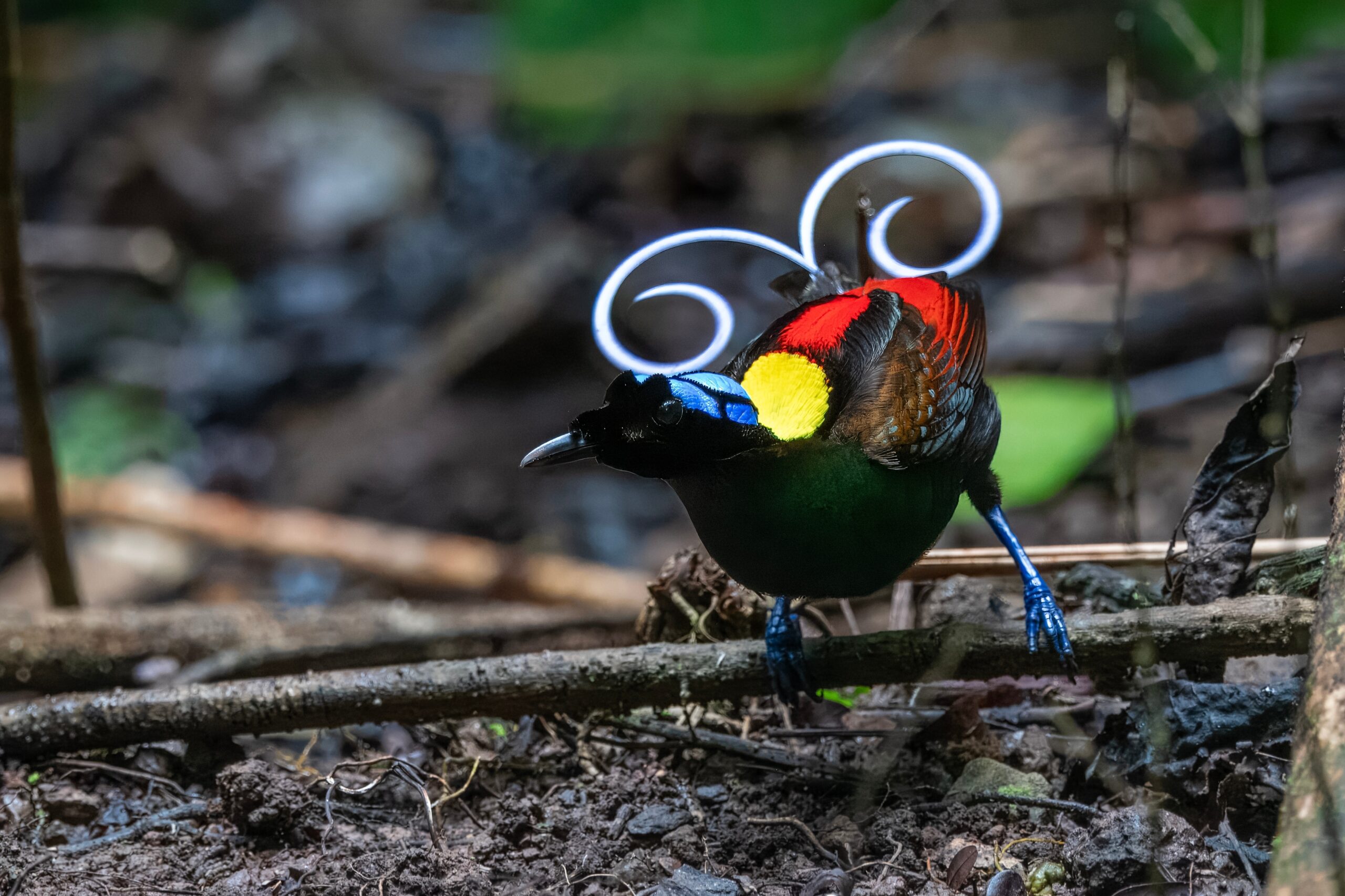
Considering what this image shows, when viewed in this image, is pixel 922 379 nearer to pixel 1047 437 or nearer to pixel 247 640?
pixel 1047 437

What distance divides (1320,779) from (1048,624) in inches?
42.6

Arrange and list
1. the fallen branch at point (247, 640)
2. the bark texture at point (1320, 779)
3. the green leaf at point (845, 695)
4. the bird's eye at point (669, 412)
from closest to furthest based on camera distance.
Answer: the bark texture at point (1320, 779) < the bird's eye at point (669, 412) < the green leaf at point (845, 695) < the fallen branch at point (247, 640)

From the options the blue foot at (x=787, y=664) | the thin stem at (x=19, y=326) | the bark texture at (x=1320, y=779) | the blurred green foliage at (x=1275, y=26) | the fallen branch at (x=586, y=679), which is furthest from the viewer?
the blurred green foliage at (x=1275, y=26)

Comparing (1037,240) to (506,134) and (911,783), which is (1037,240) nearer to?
(506,134)

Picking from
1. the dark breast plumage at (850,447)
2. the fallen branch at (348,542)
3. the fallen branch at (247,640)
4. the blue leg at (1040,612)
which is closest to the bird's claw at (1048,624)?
the blue leg at (1040,612)

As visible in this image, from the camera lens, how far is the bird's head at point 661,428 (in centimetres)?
206

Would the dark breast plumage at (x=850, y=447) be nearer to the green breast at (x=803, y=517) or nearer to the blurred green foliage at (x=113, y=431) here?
the green breast at (x=803, y=517)

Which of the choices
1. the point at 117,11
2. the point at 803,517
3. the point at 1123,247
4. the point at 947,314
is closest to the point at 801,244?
the point at 947,314

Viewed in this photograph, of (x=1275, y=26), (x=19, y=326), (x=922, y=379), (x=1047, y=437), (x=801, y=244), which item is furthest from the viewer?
(x=1275, y=26)

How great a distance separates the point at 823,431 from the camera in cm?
233

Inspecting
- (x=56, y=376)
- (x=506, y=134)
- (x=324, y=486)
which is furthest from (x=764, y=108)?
(x=56, y=376)

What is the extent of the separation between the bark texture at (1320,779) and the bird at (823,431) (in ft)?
2.75

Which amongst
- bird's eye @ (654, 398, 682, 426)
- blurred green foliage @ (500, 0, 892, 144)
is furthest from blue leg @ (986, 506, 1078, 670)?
blurred green foliage @ (500, 0, 892, 144)

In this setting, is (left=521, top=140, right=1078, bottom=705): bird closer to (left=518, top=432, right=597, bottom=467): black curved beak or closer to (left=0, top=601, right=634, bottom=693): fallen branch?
(left=518, top=432, right=597, bottom=467): black curved beak
